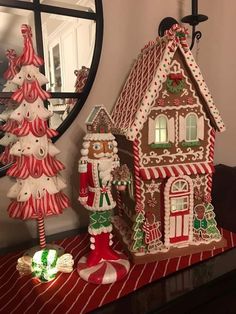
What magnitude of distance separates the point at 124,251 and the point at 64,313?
28 centimetres

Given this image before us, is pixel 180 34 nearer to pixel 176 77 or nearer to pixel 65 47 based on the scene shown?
pixel 176 77

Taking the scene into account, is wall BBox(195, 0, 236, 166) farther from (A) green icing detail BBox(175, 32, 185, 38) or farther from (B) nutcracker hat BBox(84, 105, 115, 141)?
(B) nutcracker hat BBox(84, 105, 115, 141)

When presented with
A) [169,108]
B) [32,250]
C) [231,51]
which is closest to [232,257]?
[169,108]

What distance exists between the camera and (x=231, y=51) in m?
1.27

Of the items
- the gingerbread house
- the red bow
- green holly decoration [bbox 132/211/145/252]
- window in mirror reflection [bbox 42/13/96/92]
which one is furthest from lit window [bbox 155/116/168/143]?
window in mirror reflection [bbox 42/13/96/92]

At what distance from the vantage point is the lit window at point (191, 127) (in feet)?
2.64

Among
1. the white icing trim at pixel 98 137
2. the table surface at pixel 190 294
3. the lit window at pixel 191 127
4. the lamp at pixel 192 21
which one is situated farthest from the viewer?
the lamp at pixel 192 21

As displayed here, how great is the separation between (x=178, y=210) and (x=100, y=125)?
322mm

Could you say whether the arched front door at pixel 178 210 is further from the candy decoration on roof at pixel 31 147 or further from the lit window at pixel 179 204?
the candy decoration on roof at pixel 31 147

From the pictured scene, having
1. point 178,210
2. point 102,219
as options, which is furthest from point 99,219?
point 178,210

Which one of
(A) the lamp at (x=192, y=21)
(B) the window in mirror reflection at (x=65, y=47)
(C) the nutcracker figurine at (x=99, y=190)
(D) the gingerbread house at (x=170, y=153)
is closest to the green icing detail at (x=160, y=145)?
(D) the gingerbread house at (x=170, y=153)

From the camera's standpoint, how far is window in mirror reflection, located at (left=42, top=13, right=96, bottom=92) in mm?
877

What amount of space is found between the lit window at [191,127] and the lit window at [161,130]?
2.6 inches

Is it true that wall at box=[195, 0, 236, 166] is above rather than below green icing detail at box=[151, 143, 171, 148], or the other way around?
above
